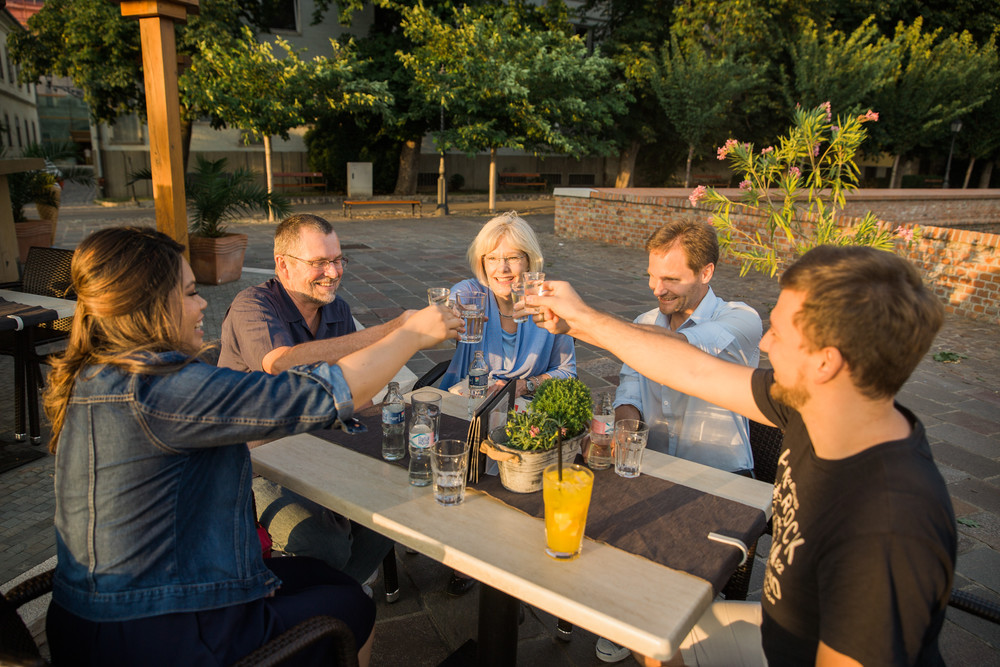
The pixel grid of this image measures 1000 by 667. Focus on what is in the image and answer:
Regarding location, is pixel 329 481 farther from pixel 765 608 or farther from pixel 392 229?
pixel 392 229

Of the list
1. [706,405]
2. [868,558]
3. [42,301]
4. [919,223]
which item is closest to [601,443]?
[706,405]

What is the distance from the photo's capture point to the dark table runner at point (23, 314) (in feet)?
10.7

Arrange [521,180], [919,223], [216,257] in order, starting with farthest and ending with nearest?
[521,180] < [919,223] < [216,257]

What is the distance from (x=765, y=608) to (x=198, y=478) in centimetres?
135

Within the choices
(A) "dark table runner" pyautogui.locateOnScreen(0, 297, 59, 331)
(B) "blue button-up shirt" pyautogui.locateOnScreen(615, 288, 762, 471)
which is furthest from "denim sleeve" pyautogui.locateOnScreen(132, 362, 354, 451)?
(A) "dark table runner" pyautogui.locateOnScreen(0, 297, 59, 331)

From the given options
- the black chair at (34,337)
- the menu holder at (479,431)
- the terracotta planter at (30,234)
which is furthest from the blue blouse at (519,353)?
the terracotta planter at (30,234)

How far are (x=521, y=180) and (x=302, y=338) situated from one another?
23.2m

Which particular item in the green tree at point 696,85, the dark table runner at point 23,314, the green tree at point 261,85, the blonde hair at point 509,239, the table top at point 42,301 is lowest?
the table top at point 42,301

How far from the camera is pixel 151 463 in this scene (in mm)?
1369

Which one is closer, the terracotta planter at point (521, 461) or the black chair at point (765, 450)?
the terracotta planter at point (521, 461)

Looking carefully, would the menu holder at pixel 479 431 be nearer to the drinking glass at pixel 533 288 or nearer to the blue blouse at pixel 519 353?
the drinking glass at pixel 533 288

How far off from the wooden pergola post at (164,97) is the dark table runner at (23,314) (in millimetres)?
1673

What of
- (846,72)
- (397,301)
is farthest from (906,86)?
(397,301)

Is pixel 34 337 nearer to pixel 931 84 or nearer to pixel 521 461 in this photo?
pixel 521 461
